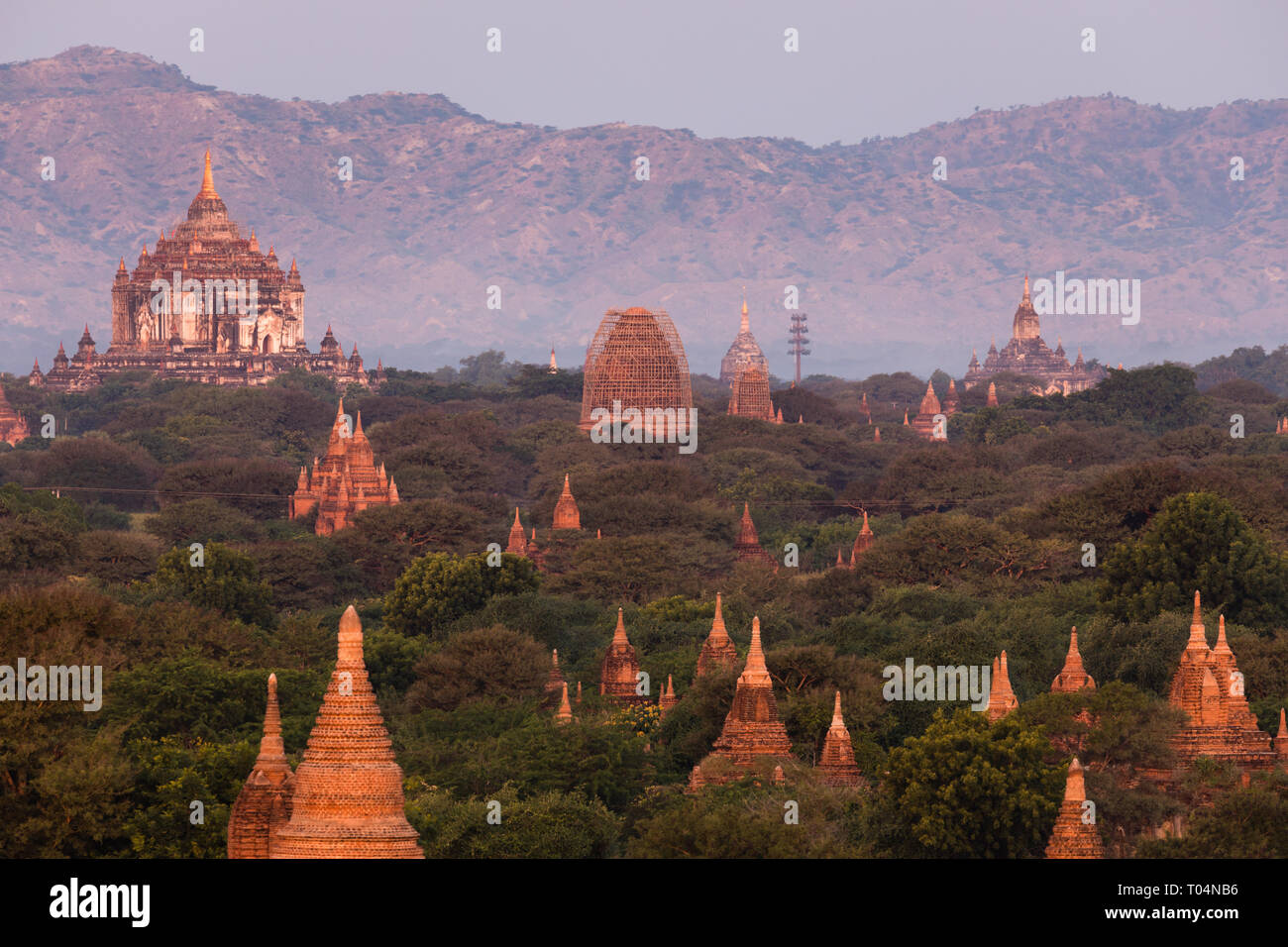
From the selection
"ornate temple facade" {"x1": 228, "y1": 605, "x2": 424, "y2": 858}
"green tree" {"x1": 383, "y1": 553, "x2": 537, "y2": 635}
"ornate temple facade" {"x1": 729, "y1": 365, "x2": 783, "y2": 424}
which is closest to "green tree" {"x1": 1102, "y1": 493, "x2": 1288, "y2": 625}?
"green tree" {"x1": 383, "y1": 553, "x2": 537, "y2": 635}

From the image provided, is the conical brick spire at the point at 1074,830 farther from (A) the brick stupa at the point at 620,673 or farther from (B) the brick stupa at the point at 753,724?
(A) the brick stupa at the point at 620,673

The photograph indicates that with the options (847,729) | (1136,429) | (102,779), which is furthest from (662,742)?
(1136,429)

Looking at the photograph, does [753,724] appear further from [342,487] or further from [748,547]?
[342,487]

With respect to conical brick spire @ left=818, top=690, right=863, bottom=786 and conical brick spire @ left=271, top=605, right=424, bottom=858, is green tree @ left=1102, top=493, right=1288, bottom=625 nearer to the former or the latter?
conical brick spire @ left=818, top=690, right=863, bottom=786

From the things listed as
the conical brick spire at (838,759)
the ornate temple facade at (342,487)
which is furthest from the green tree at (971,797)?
the ornate temple facade at (342,487)
